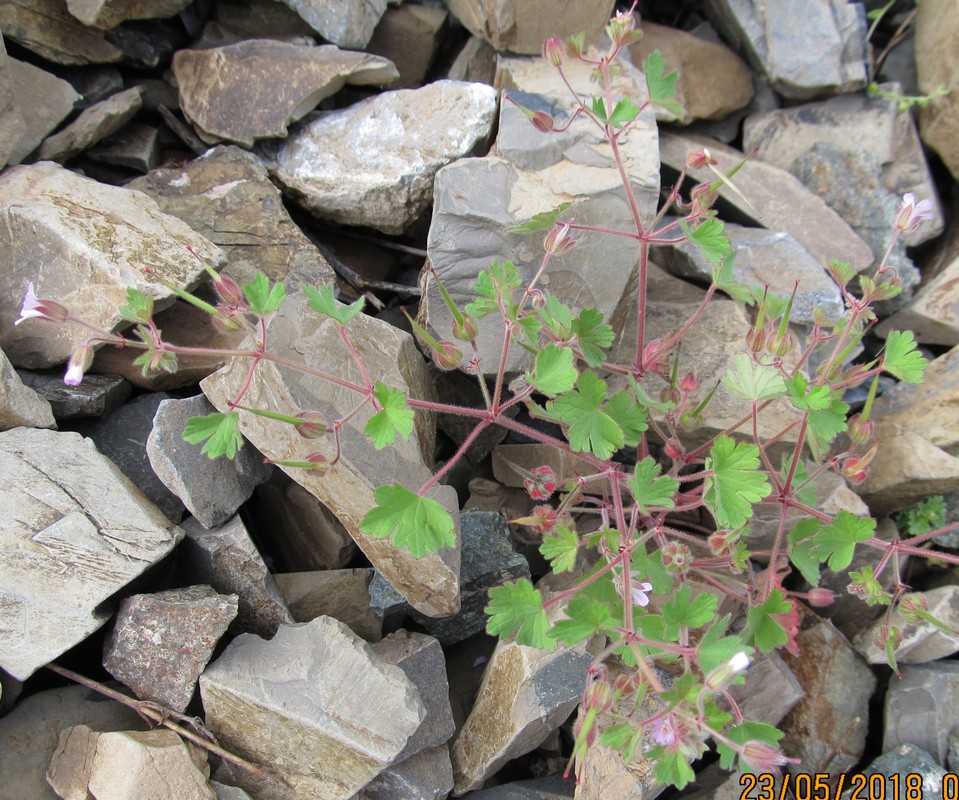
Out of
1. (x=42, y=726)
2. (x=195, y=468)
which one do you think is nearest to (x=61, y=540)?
(x=195, y=468)

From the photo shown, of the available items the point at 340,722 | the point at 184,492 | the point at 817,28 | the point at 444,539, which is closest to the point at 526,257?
the point at 444,539

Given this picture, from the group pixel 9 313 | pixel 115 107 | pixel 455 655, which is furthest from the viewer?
pixel 115 107

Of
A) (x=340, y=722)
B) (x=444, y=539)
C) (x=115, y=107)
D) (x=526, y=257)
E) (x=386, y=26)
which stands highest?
(x=386, y=26)

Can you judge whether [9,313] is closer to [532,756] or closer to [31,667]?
[31,667]

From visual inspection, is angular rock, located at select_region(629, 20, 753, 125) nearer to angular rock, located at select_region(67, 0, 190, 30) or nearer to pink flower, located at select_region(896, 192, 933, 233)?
pink flower, located at select_region(896, 192, 933, 233)

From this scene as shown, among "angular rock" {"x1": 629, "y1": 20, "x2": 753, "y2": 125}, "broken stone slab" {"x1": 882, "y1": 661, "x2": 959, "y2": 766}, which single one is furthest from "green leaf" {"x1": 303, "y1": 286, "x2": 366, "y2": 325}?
"broken stone slab" {"x1": 882, "y1": 661, "x2": 959, "y2": 766}

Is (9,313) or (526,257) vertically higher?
(526,257)
